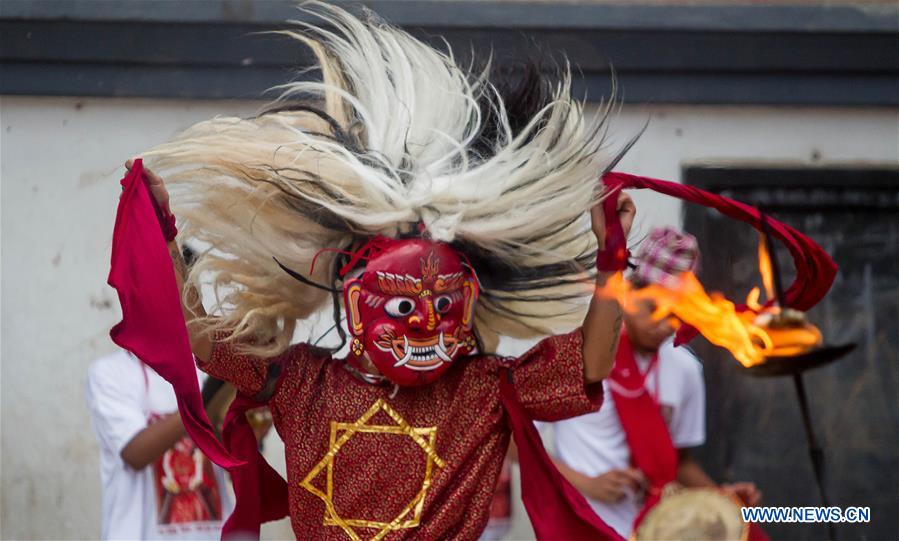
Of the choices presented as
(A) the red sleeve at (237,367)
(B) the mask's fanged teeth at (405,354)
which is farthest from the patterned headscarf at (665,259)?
→ (A) the red sleeve at (237,367)

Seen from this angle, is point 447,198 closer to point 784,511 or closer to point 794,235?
point 794,235

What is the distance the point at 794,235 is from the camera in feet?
12.5

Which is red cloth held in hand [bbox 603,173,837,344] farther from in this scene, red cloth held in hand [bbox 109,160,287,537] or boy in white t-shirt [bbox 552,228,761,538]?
red cloth held in hand [bbox 109,160,287,537]

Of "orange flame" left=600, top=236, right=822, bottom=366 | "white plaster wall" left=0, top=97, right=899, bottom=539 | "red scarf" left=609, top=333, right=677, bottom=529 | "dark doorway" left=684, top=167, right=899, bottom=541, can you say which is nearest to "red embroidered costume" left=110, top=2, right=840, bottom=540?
"orange flame" left=600, top=236, right=822, bottom=366

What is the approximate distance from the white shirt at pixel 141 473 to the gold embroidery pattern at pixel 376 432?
1186 mm

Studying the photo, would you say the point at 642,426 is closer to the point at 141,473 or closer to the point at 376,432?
the point at 376,432

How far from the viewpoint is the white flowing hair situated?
12.1ft

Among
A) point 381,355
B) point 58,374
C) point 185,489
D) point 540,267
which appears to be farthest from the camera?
point 58,374

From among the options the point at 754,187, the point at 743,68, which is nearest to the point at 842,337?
the point at 754,187

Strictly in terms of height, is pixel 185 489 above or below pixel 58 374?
below

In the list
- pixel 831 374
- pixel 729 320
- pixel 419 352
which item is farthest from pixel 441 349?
pixel 831 374

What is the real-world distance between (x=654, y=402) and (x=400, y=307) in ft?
5.36

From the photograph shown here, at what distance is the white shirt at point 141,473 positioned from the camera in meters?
4.70

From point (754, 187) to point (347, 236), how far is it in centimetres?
273
